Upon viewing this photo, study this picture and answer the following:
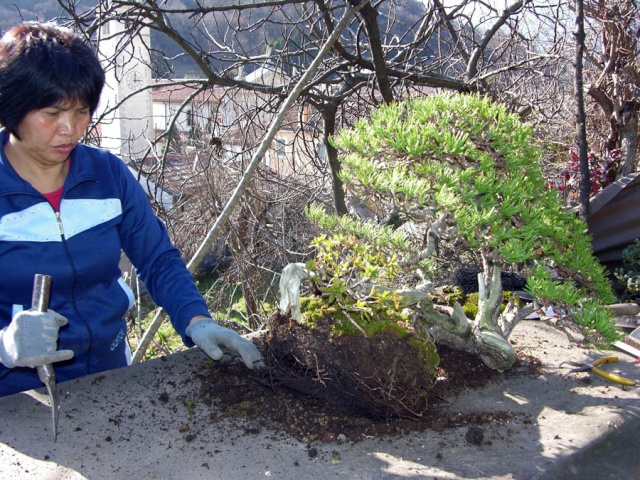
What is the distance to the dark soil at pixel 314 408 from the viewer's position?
151cm

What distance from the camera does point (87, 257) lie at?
168cm

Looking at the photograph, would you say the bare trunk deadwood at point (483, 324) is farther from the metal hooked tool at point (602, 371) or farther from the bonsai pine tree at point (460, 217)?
the metal hooked tool at point (602, 371)

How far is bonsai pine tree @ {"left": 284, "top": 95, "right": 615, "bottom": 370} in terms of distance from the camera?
161cm

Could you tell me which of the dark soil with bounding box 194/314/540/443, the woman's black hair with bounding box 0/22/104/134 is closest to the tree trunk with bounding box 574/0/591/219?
the dark soil with bounding box 194/314/540/443

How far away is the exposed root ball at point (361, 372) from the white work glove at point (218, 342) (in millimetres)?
126

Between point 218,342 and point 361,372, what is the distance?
0.47 m

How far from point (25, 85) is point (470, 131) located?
124cm

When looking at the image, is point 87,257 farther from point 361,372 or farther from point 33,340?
point 361,372

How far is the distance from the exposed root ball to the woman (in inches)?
7.6

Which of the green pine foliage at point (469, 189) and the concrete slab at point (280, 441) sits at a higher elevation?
the green pine foliage at point (469, 189)

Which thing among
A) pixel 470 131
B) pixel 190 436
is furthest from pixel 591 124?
pixel 190 436

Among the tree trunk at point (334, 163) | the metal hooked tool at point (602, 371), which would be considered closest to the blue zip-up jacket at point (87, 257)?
the metal hooked tool at point (602, 371)

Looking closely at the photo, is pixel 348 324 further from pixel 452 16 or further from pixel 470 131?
pixel 452 16

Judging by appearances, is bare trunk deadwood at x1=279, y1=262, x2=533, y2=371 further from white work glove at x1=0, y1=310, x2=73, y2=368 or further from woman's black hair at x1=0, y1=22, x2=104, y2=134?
woman's black hair at x1=0, y1=22, x2=104, y2=134
